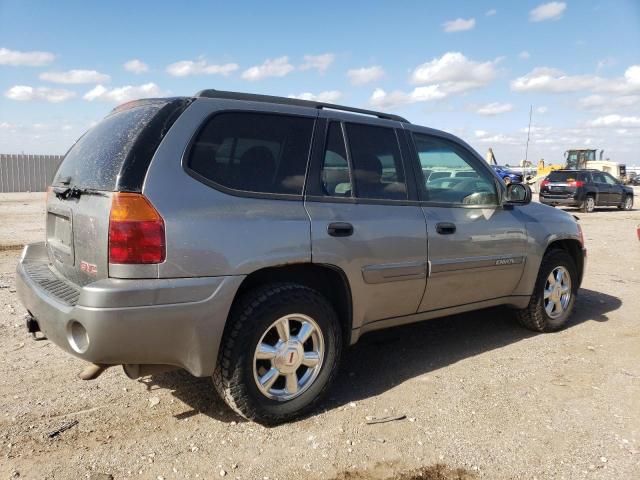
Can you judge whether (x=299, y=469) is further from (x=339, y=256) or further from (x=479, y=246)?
(x=479, y=246)

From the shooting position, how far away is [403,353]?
4223mm

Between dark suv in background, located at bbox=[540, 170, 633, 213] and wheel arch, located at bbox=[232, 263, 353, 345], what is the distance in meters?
18.0

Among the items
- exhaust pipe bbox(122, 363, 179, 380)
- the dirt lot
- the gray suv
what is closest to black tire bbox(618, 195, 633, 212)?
the dirt lot

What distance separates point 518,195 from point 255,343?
258cm

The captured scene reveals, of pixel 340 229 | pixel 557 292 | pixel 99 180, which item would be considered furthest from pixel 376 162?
pixel 557 292

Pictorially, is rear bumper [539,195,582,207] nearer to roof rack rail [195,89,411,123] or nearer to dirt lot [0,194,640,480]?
dirt lot [0,194,640,480]

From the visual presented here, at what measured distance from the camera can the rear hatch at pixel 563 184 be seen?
62.3ft

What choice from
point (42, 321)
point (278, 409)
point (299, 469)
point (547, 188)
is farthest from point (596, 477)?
point (547, 188)

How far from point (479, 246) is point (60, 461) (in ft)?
9.84

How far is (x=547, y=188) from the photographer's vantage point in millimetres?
19531

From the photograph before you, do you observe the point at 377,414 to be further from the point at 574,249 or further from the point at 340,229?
the point at 574,249

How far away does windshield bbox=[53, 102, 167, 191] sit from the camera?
265 centimetres

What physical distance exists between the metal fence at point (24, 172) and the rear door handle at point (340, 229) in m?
27.7

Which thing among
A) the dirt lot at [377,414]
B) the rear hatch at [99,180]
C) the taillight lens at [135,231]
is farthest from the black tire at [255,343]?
the rear hatch at [99,180]
